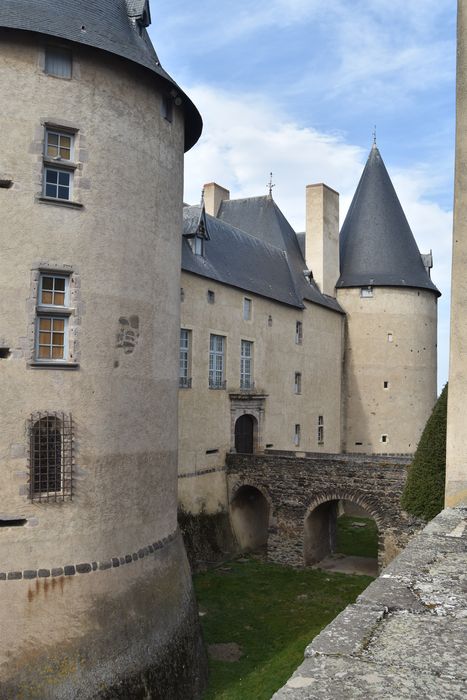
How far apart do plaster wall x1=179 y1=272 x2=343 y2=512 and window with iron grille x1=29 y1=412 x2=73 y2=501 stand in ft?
27.7

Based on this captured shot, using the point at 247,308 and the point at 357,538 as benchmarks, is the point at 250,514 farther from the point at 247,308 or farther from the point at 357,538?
the point at 247,308

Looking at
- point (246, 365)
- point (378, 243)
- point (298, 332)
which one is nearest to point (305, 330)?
point (298, 332)

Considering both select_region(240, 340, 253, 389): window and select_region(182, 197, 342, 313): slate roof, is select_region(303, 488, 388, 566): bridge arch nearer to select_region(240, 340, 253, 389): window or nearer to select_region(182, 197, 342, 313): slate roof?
select_region(240, 340, 253, 389): window

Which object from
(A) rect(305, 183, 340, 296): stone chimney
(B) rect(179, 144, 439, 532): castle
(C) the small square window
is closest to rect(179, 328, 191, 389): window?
(B) rect(179, 144, 439, 532): castle

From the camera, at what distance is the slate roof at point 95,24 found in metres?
8.91

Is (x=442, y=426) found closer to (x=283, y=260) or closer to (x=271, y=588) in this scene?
(x=271, y=588)

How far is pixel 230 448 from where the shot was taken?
20047 millimetres

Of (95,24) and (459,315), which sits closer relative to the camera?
(459,315)

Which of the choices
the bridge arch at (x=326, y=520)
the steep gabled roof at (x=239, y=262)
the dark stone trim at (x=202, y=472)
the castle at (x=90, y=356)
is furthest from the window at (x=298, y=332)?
the castle at (x=90, y=356)

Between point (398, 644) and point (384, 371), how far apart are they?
2469 centimetres

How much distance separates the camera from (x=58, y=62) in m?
Answer: 9.20

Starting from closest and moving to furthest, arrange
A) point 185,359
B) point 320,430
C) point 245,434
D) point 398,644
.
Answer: point 398,644 → point 185,359 → point 245,434 → point 320,430

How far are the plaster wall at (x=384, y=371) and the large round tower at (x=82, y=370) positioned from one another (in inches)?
715

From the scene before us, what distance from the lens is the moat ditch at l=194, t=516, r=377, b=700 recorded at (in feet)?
35.1
